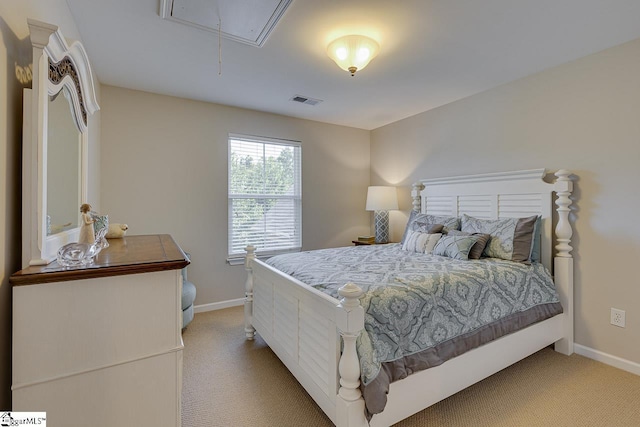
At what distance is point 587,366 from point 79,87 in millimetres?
3942

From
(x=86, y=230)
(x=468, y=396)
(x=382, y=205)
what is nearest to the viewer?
(x=86, y=230)

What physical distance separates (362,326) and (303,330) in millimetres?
562

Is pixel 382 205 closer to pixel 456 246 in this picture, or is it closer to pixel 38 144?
pixel 456 246

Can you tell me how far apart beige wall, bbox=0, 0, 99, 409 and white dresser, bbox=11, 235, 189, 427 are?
0.54ft

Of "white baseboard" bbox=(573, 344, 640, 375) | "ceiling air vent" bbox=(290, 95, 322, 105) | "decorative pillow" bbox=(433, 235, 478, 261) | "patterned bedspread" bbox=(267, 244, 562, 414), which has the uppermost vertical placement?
"ceiling air vent" bbox=(290, 95, 322, 105)

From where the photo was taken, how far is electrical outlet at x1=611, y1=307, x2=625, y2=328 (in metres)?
2.27

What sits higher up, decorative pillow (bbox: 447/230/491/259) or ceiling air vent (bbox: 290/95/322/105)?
ceiling air vent (bbox: 290/95/322/105)

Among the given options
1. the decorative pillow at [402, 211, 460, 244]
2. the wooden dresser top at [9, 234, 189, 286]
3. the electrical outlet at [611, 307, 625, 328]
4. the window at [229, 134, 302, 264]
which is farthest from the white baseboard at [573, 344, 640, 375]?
the wooden dresser top at [9, 234, 189, 286]

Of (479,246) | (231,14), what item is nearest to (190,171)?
(231,14)

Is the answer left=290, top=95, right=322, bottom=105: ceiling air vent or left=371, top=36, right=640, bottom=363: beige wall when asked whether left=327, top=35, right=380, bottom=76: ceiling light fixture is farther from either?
left=371, top=36, right=640, bottom=363: beige wall

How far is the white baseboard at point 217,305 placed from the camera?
3.44 m

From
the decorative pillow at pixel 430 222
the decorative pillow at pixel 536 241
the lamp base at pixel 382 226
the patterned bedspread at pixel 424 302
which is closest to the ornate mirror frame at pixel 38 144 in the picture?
the patterned bedspread at pixel 424 302

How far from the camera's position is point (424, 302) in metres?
1.70

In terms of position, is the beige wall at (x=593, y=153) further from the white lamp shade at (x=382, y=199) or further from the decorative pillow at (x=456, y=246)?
the white lamp shade at (x=382, y=199)
